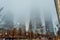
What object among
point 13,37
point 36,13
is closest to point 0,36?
point 13,37

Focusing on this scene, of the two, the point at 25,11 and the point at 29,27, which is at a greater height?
the point at 25,11

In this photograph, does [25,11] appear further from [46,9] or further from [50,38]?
[50,38]

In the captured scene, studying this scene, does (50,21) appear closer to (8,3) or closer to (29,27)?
(29,27)

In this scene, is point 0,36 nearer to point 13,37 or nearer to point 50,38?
point 13,37

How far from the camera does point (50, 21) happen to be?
1621 mm

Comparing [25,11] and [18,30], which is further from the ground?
[25,11]

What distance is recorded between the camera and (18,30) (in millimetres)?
1599

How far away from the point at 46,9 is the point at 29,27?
1.00 ft

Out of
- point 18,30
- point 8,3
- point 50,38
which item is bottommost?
point 50,38

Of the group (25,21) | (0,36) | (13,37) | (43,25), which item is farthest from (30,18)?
(0,36)

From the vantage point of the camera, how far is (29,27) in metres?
1.61

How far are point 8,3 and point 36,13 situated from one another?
1.22 ft

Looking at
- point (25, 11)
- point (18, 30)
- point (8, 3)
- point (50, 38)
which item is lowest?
point (50, 38)

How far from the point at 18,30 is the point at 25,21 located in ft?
0.45
